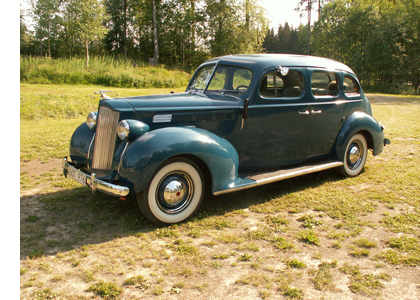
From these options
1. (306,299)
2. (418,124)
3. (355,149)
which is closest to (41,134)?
(355,149)

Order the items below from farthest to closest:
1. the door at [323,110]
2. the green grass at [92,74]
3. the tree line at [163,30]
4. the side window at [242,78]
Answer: the tree line at [163,30] < the green grass at [92,74] < the door at [323,110] < the side window at [242,78]

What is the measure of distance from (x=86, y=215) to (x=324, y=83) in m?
4.14

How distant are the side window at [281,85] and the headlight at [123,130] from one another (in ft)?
6.47

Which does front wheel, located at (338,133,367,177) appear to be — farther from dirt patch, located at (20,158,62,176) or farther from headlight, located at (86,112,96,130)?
dirt patch, located at (20,158,62,176)

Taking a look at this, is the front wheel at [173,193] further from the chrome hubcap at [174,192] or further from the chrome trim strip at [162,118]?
the chrome trim strip at [162,118]

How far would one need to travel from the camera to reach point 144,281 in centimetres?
280

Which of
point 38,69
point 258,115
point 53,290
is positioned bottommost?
point 53,290

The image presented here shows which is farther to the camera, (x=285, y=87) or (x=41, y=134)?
(x=41, y=134)

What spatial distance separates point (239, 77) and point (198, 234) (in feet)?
7.85

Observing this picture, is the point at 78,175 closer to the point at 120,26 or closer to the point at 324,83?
the point at 324,83

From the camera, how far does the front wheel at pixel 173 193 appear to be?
144 inches

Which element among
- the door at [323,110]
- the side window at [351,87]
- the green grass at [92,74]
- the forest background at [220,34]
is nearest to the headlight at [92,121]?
the door at [323,110]

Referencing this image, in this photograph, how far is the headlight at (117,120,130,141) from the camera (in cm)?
365

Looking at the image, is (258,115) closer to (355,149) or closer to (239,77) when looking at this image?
(239,77)
